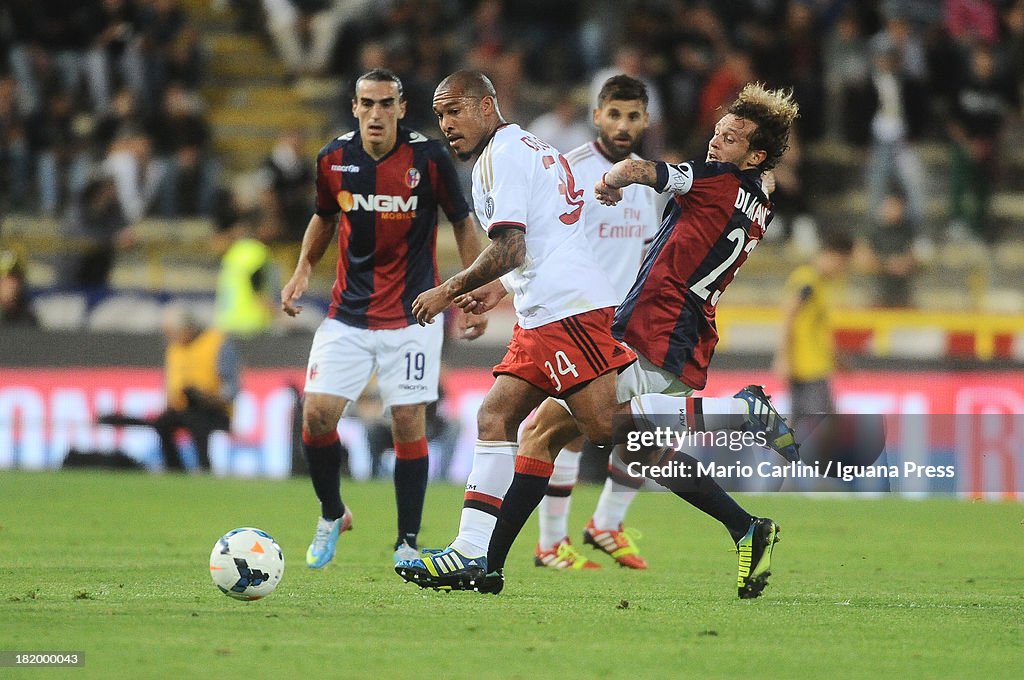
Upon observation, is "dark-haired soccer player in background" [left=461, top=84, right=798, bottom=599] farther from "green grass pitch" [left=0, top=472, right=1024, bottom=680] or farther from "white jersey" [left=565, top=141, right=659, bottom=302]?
"white jersey" [left=565, top=141, right=659, bottom=302]

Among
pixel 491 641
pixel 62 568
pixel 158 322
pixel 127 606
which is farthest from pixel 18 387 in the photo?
pixel 491 641

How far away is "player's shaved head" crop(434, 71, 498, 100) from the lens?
6875 mm

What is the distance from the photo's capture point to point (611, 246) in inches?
339

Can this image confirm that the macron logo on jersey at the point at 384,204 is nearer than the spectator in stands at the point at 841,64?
Yes

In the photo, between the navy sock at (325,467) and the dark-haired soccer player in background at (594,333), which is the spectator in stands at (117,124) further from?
the dark-haired soccer player in background at (594,333)

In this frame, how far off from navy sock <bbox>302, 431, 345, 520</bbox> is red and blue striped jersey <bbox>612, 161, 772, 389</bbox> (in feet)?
6.44

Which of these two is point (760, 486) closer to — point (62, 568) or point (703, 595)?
point (703, 595)

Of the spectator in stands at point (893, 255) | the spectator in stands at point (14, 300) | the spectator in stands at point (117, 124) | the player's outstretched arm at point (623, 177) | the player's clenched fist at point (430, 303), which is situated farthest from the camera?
the spectator in stands at point (117, 124)

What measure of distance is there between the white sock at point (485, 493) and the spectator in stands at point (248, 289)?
977 cm

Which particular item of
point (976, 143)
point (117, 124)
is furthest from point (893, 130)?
point (117, 124)

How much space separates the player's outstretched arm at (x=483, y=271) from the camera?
659 cm

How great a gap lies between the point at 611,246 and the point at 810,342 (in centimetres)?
606

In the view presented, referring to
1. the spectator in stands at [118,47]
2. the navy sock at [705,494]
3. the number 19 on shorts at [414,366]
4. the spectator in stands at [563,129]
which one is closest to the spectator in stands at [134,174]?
the spectator in stands at [118,47]

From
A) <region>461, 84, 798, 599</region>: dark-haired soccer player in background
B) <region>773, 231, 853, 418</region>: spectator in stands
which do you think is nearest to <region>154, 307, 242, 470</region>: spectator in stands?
<region>773, 231, 853, 418</region>: spectator in stands
